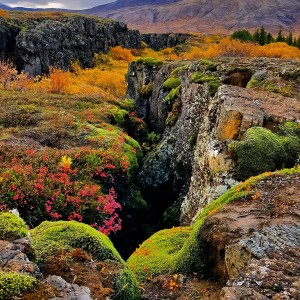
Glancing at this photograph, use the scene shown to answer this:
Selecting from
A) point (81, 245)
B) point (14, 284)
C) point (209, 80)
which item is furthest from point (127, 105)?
point (14, 284)

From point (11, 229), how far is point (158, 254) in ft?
18.1

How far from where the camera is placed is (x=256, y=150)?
13.1m

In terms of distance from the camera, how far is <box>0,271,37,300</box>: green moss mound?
5156 millimetres

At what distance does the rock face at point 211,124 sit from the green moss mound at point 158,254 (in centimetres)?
216

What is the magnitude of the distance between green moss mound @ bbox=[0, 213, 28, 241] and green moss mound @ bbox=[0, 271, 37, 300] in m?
1.45

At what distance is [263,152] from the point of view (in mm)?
13250

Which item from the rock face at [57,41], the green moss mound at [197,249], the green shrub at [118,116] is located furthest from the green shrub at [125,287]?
the rock face at [57,41]

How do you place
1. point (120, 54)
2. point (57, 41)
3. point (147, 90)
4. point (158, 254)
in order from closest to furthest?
point (158, 254) → point (147, 90) → point (57, 41) → point (120, 54)

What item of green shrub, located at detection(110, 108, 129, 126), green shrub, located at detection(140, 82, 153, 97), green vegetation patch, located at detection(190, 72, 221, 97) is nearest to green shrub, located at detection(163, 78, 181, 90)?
green shrub, located at detection(110, 108, 129, 126)

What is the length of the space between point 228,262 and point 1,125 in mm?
20603

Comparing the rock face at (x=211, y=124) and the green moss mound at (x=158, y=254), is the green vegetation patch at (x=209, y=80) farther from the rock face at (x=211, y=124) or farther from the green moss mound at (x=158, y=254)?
the green moss mound at (x=158, y=254)

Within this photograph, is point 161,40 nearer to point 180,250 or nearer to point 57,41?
point 57,41

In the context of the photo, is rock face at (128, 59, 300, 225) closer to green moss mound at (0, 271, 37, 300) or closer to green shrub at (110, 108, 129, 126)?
green shrub at (110, 108, 129, 126)

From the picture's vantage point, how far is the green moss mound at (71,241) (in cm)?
782
